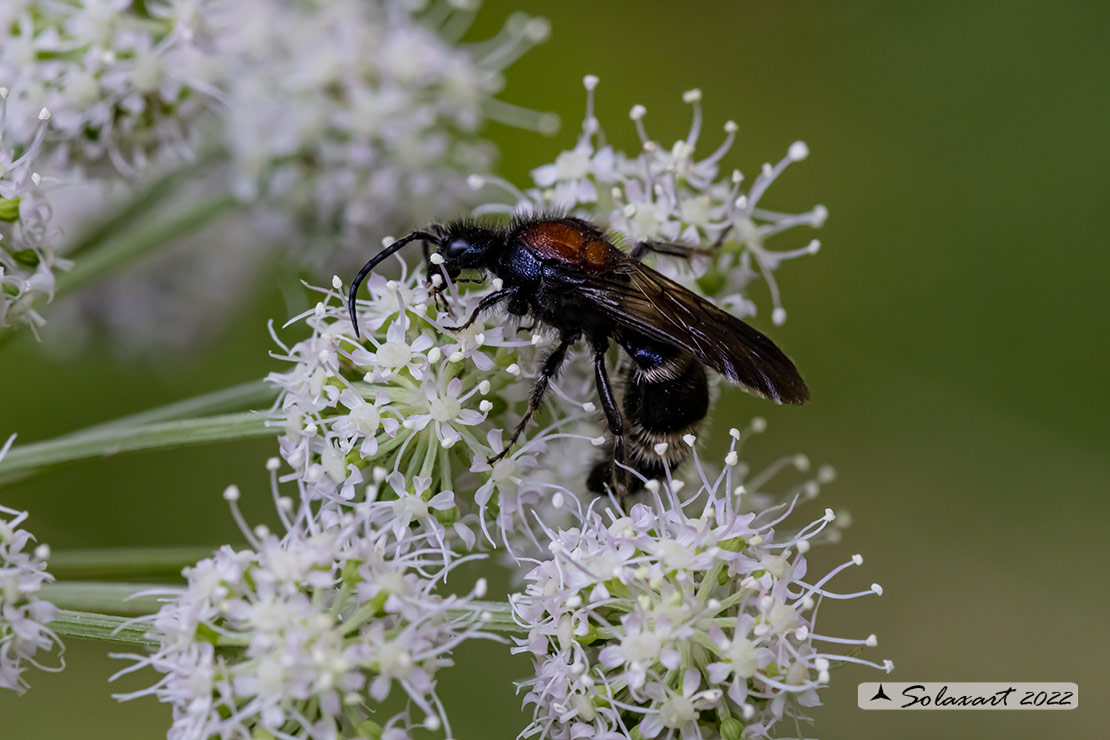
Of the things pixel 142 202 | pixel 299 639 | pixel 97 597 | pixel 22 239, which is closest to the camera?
pixel 299 639

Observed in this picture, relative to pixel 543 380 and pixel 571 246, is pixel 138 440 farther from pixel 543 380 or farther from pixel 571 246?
pixel 571 246

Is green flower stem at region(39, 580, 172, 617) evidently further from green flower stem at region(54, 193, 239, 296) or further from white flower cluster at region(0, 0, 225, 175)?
white flower cluster at region(0, 0, 225, 175)

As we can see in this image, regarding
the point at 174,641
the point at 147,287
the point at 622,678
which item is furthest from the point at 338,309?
the point at 147,287

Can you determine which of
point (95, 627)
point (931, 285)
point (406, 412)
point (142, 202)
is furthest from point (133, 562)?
point (931, 285)

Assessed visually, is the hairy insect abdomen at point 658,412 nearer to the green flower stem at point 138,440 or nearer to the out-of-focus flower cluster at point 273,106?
the green flower stem at point 138,440

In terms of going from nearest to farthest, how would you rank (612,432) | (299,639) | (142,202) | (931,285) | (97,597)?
(299,639)
(97,597)
(612,432)
(142,202)
(931,285)
